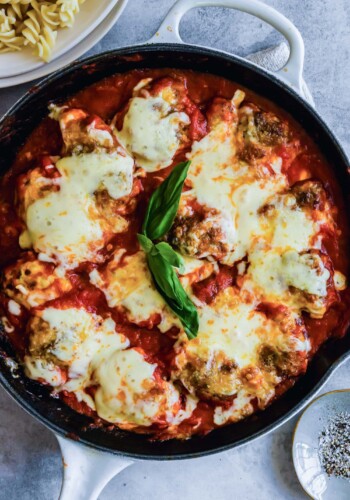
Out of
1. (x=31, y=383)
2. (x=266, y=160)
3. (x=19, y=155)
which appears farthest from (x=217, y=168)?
(x=31, y=383)

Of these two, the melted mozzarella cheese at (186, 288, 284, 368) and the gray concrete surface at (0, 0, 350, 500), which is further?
the gray concrete surface at (0, 0, 350, 500)

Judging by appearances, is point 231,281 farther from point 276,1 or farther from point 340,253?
point 276,1

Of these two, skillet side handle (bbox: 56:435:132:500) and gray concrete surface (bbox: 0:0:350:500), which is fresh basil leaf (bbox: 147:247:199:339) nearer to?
skillet side handle (bbox: 56:435:132:500)

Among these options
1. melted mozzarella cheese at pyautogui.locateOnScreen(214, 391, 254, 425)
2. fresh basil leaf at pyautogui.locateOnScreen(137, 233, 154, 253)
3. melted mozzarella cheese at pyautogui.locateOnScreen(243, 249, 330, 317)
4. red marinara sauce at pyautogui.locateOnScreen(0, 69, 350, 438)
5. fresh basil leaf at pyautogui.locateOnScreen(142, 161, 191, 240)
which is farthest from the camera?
melted mozzarella cheese at pyautogui.locateOnScreen(214, 391, 254, 425)

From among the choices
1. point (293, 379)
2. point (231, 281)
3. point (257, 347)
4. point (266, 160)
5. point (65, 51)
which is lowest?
point (293, 379)

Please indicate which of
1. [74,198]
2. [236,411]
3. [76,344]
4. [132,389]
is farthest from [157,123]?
[236,411]

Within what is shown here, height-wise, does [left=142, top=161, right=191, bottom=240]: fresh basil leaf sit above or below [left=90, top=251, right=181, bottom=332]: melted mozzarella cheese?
above

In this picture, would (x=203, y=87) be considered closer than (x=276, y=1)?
Yes

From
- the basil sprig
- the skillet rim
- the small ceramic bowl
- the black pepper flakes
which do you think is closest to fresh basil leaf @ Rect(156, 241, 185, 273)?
the basil sprig

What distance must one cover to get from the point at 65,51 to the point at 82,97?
260mm

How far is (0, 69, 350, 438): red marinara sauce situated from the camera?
3.86m

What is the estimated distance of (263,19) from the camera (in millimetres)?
3840

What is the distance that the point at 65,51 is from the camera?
3.92 m

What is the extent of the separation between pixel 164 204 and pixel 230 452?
5.71 ft
